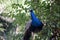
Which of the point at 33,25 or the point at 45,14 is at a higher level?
the point at 45,14

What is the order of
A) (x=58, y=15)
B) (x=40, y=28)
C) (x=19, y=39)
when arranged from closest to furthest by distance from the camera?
(x=58, y=15)
(x=40, y=28)
(x=19, y=39)

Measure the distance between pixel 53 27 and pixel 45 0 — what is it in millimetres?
273

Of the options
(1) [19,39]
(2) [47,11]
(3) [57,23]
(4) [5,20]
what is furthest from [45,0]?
(4) [5,20]

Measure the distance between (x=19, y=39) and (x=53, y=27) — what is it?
0.61m

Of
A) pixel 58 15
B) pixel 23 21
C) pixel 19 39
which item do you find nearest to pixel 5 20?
pixel 19 39

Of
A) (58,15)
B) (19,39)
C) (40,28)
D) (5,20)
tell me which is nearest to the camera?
(58,15)

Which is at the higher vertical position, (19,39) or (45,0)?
(45,0)

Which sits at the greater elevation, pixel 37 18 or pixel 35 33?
pixel 37 18

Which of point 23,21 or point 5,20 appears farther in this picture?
point 5,20

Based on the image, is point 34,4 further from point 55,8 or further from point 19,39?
point 19,39

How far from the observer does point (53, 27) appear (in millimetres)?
1699

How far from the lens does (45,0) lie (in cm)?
178

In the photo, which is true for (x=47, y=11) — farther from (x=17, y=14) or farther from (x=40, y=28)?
(x=17, y=14)

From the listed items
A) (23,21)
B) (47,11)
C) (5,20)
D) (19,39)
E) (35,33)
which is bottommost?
(5,20)
